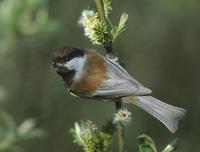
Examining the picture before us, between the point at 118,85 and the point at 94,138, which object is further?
the point at 118,85

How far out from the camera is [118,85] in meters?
3.53

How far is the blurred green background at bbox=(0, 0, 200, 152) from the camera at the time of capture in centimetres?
665

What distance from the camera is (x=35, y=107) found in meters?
6.76

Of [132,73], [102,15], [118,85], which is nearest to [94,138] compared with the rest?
[118,85]

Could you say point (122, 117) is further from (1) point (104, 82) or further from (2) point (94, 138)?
(1) point (104, 82)

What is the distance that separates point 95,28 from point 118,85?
43cm

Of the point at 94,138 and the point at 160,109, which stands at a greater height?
the point at 160,109

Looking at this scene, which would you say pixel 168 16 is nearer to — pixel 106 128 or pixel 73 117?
pixel 73 117

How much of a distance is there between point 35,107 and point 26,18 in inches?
64.4

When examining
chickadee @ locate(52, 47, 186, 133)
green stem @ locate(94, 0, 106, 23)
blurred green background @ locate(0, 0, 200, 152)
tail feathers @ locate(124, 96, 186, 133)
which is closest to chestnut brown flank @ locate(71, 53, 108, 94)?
chickadee @ locate(52, 47, 186, 133)

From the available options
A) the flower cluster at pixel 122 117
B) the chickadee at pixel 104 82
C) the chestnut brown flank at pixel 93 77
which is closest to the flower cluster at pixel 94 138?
the flower cluster at pixel 122 117

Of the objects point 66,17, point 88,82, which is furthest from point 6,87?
point 88,82

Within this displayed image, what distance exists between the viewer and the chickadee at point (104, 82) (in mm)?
3477

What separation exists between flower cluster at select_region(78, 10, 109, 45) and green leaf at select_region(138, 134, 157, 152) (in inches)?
18.2
